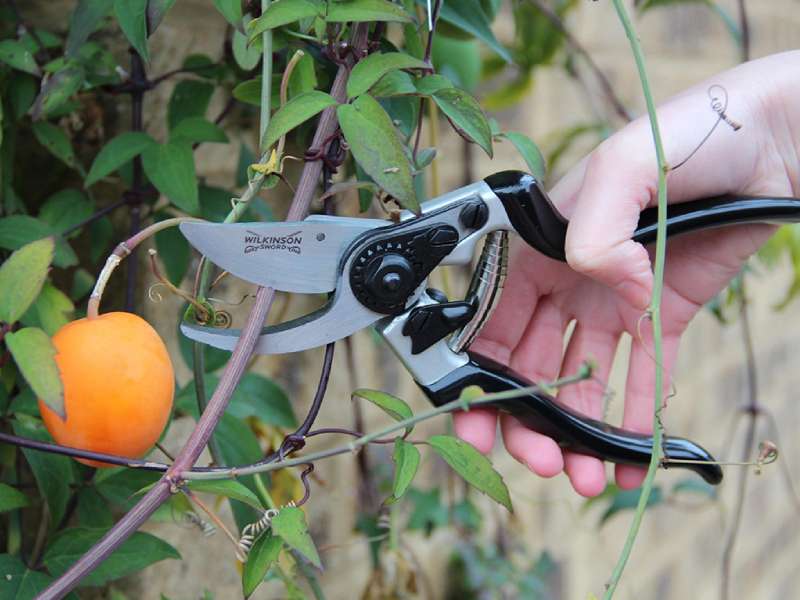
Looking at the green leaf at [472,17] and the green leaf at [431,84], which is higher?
the green leaf at [472,17]

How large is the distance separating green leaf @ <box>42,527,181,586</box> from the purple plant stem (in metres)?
0.05

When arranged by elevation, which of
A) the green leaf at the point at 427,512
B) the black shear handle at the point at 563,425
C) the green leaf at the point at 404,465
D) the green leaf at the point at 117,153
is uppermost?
the green leaf at the point at 117,153

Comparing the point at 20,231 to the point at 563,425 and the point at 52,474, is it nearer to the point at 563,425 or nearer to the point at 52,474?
the point at 52,474

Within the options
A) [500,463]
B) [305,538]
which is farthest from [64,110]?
[500,463]

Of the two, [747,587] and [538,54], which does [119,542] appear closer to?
[538,54]

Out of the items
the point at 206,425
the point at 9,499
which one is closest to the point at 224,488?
the point at 206,425

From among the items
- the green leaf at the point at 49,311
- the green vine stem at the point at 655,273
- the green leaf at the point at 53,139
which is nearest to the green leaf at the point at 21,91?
the green leaf at the point at 53,139

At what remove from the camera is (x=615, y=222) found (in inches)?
20.3

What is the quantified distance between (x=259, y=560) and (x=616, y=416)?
937mm

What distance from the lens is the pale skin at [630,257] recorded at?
1.72ft

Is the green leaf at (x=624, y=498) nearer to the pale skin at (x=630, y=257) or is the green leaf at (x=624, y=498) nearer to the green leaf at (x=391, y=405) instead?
Result: the pale skin at (x=630, y=257)

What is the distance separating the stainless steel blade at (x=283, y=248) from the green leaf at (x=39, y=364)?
87 millimetres

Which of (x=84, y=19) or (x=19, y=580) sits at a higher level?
(x=84, y=19)

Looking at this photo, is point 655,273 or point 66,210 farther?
point 66,210
